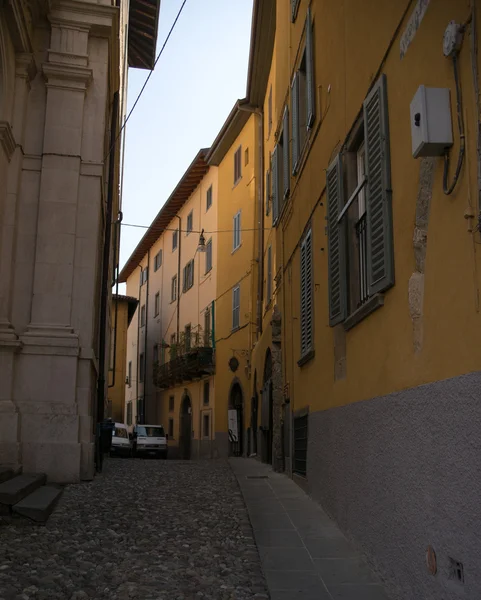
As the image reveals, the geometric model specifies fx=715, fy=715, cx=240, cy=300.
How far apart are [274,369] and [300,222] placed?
11.4ft

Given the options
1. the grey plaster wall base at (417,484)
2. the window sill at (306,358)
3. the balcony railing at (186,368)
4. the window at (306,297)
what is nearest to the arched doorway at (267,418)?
the window sill at (306,358)

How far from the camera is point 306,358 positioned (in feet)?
30.7

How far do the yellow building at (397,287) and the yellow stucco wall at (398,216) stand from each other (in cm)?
2

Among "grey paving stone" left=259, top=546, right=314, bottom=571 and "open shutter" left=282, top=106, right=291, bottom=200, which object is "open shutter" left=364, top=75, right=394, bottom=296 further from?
"open shutter" left=282, top=106, right=291, bottom=200

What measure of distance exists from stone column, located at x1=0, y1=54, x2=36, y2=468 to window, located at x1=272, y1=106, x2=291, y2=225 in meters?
4.30

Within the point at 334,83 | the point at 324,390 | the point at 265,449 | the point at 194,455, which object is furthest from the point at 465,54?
the point at 194,455

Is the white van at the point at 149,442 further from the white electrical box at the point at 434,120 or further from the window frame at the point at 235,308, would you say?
the white electrical box at the point at 434,120

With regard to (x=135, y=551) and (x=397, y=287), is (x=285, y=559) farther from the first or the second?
(x=397, y=287)

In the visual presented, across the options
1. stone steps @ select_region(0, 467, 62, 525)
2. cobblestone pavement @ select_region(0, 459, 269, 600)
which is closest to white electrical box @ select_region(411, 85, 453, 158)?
cobblestone pavement @ select_region(0, 459, 269, 600)

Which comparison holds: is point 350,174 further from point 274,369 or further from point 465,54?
point 274,369

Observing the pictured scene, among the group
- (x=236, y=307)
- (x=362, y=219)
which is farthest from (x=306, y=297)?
(x=236, y=307)

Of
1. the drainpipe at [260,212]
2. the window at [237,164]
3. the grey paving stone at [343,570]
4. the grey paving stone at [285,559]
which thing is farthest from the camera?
the window at [237,164]

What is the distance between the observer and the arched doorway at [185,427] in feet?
104

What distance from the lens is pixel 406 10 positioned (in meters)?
4.73
